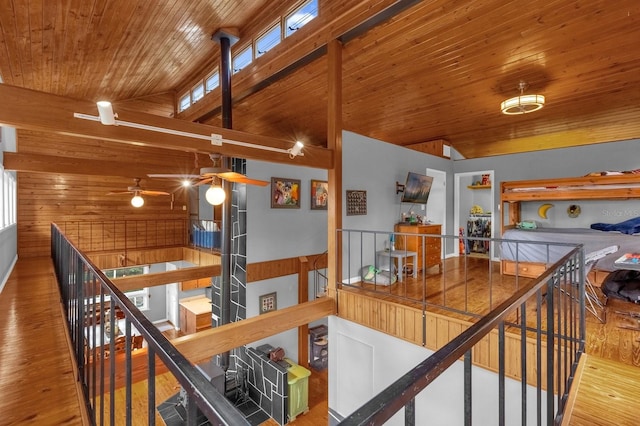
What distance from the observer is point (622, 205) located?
200 inches

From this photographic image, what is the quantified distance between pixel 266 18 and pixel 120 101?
3962 mm

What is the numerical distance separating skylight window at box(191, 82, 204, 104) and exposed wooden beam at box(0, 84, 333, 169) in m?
4.29

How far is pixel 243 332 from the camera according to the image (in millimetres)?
3422

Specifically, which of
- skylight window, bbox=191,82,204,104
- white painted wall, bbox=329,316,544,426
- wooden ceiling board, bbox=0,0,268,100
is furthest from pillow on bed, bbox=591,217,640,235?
skylight window, bbox=191,82,204,104

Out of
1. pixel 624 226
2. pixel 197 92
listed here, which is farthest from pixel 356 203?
pixel 197 92

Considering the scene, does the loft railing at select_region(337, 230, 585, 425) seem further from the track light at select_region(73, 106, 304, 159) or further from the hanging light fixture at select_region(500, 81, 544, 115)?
the hanging light fixture at select_region(500, 81, 544, 115)

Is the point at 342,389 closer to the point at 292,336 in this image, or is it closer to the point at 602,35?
the point at 292,336

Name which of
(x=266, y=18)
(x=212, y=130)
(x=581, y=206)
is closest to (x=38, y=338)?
(x=212, y=130)

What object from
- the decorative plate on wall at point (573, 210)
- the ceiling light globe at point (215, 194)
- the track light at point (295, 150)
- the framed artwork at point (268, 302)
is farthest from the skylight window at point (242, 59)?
the decorative plate on wall at point (573, 210)

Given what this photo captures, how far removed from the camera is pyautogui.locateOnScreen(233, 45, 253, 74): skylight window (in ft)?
17.6

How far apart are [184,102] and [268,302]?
17.2 feet

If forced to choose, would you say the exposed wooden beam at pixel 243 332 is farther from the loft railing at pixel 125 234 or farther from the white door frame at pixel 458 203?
the loft railing at pixel 125 234

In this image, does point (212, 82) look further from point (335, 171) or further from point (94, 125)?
point (94, 125)

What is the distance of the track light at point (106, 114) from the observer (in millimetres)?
2240
